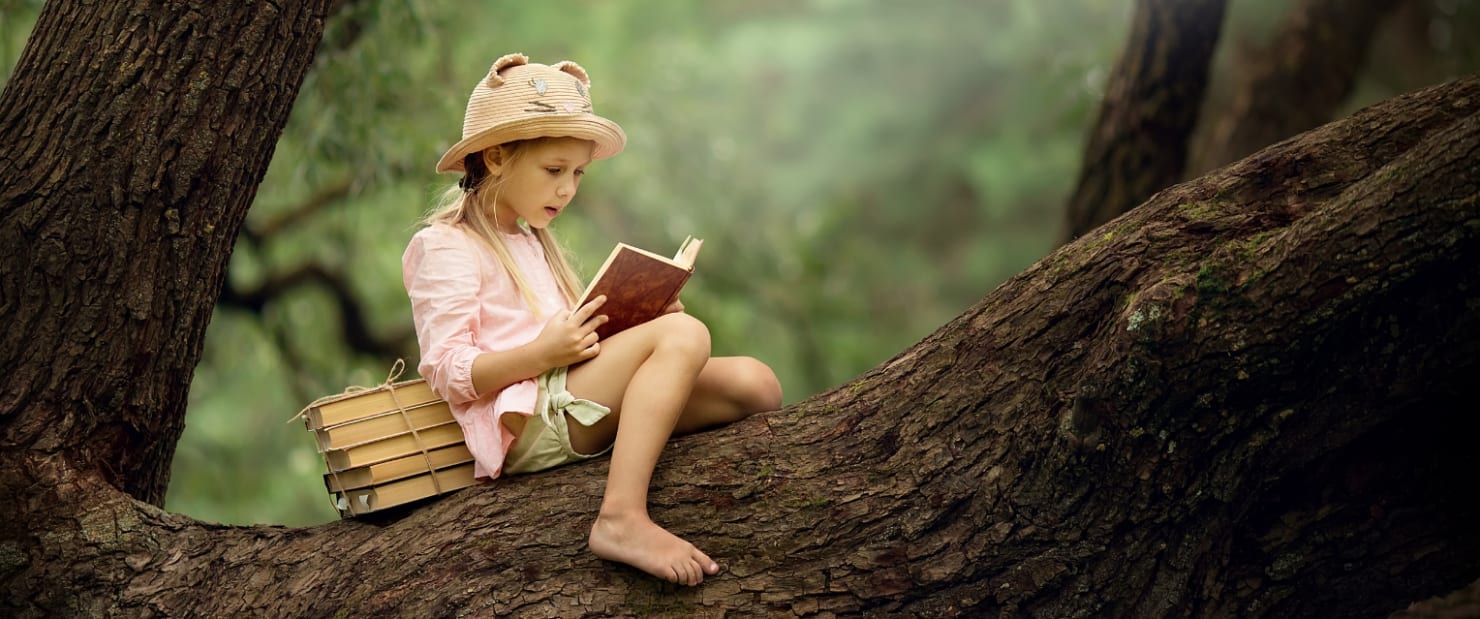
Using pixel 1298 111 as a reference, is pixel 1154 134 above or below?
below

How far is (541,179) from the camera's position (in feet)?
9.56

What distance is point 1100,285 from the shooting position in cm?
235

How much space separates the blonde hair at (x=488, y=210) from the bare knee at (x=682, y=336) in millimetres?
353

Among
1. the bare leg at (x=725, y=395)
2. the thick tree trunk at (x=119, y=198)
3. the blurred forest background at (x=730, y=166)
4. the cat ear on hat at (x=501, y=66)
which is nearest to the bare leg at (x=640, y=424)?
the bare leg at (x=725, y=395)

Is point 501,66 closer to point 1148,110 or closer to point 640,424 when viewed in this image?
point 640,424

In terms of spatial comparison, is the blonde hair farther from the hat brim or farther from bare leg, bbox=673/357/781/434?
bare leg, bbox=673/357/781/434

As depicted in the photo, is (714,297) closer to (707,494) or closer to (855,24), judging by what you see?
(855,24)

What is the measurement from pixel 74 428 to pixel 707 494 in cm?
139

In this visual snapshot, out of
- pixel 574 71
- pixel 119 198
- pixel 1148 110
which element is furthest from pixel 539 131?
pixel 1148 110

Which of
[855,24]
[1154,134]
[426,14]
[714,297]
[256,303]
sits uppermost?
[855,24]

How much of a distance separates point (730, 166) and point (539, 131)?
7.24m

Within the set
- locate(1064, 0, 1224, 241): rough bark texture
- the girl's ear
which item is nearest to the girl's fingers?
the girl's ear

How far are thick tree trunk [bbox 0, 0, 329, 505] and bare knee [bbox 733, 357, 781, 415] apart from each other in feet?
4.02

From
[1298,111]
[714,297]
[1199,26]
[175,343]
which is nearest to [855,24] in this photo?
[714,297]
